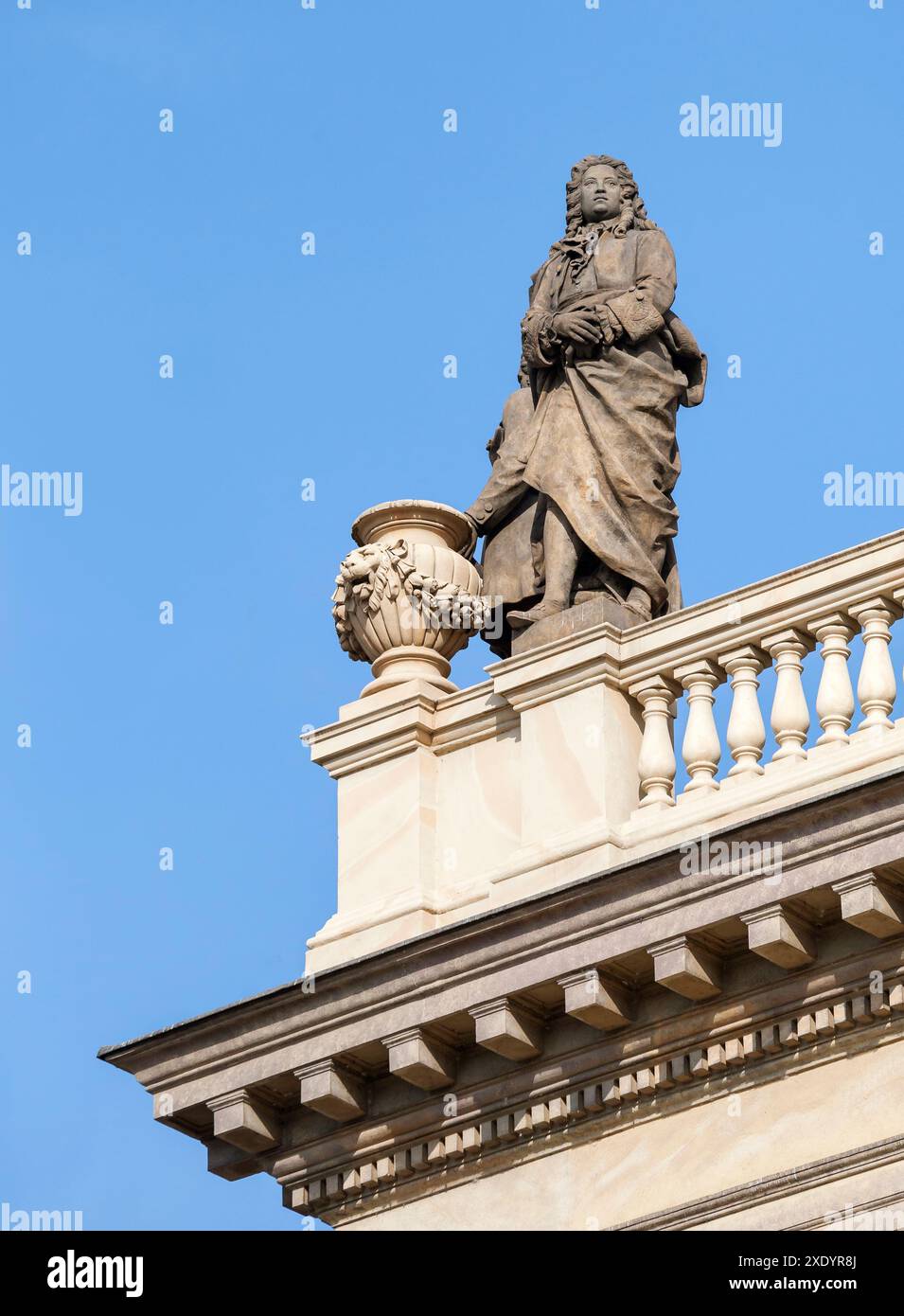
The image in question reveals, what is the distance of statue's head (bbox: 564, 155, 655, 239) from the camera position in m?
28.9

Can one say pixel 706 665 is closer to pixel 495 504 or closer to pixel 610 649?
pixel 610 649

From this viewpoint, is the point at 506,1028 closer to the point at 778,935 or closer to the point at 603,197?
the point at 778,935

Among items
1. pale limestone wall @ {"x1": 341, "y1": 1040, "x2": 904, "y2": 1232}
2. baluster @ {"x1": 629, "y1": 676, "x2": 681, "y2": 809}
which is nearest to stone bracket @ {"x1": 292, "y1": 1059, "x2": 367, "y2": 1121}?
pale limestone wall @ {"x1": 341, "y1": 1040, "x2": 904, "y2": 1232}

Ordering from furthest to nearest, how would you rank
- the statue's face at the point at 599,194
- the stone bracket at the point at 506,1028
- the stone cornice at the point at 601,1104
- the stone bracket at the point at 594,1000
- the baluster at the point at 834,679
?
the statue's face at the point at 599,194, the baluster at the point at 834,679, the stone bracket at the point at 506,1028, the stone bracket at the point at 594,1000, the stone cornice at the point at 601,1104

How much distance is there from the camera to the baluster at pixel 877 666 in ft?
83.0

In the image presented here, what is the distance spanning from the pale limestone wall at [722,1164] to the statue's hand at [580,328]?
5.35 metres

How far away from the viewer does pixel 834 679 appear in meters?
25.6

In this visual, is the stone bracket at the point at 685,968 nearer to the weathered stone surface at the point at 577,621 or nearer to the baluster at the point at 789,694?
the baluster at the point at 789,694

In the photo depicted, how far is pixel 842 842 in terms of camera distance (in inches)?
955

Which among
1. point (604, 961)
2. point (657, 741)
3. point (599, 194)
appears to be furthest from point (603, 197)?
point (604, 961)

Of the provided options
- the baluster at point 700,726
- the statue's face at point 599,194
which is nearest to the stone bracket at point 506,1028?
the baluster at point 700,726

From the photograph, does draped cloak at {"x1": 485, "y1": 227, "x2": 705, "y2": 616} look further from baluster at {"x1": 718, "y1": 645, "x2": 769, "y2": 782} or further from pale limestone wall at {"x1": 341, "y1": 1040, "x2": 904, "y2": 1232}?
pale limestone wall at {"x1": 341, "y1": 1040, "x2": 904, "y2": 1232}
